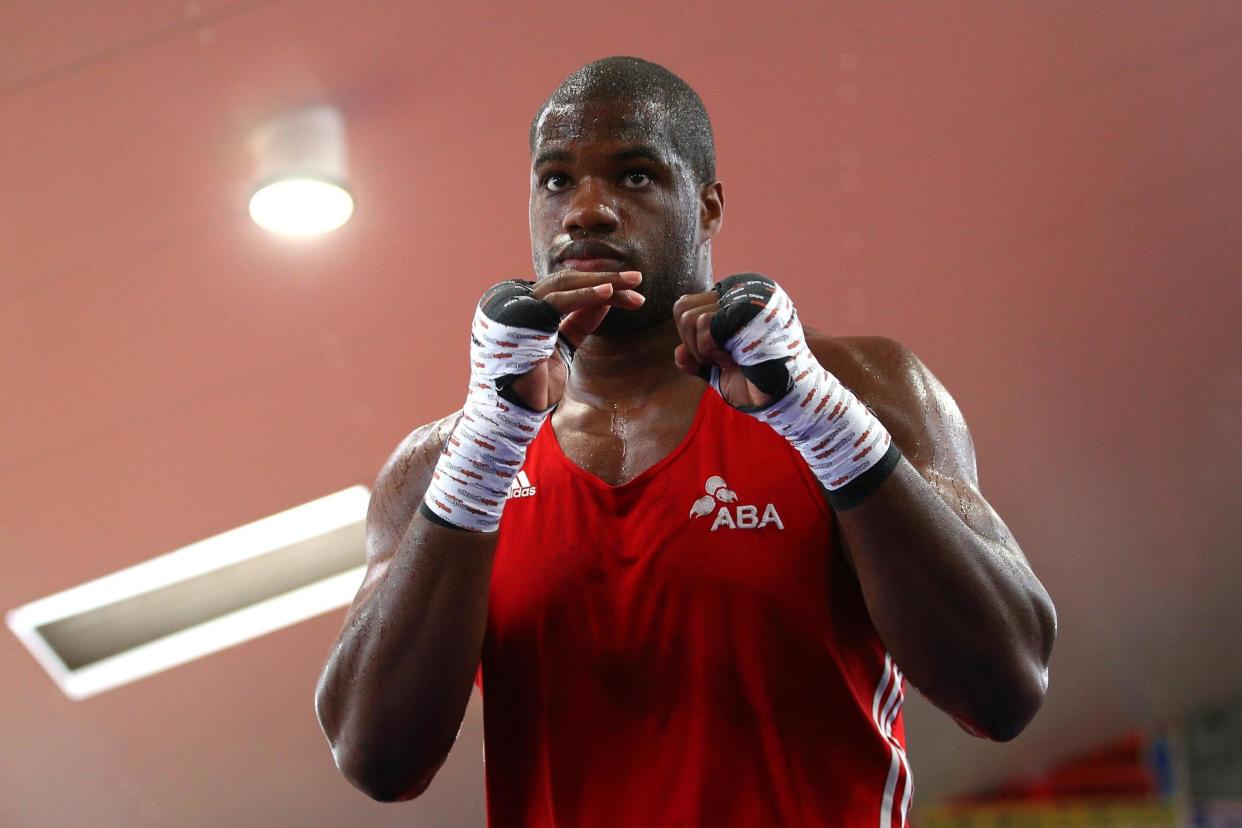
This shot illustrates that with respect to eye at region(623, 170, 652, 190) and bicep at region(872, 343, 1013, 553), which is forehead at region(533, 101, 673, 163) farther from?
bicep at region(872, 343, 1013, 553)

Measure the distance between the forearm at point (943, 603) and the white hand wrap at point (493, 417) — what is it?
33cm

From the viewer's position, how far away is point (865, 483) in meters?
1.43

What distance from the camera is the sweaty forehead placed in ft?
5.72

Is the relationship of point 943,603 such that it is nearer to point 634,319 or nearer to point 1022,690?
point 1022,690

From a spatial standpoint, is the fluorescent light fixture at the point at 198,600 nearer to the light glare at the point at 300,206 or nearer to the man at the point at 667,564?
the light glare at the point at 300,206

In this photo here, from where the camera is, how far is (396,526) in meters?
1.76

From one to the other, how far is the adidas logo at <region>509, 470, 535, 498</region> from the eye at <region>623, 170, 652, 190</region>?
1.15 ft

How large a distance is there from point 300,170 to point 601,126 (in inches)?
65.8

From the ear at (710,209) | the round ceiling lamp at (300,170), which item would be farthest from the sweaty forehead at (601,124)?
the round ceiling lamp at (300,170)

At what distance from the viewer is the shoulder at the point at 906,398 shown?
1.65m

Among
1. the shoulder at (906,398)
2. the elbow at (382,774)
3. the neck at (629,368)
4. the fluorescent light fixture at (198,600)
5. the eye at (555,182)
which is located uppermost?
the fluorescent light fixture at (198,600)

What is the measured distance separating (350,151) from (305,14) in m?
0.40

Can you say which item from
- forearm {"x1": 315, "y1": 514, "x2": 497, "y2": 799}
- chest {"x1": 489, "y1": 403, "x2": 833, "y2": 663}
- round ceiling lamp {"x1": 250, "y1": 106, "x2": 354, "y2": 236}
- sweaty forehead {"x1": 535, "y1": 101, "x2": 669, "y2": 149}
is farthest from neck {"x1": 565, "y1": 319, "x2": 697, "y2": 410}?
round ceiling lamp {"x1": 250, "y1": 106, "x2": 354, "y2": 236}

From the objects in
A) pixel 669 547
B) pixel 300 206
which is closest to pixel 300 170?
pixel 300 206
